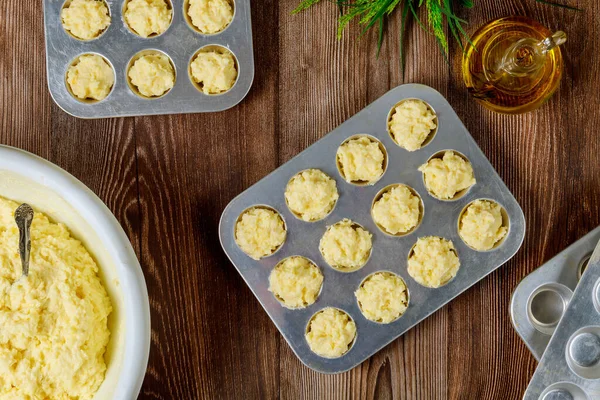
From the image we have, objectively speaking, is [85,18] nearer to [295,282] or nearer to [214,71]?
[214,71]

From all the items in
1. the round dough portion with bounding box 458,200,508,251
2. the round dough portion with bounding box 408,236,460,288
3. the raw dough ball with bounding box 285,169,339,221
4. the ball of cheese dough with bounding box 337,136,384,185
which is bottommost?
the round dough portion with bounding box 408,236,460,288

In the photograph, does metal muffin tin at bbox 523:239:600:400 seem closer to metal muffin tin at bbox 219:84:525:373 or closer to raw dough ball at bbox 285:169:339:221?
metal muffin tin at bbox 219:84:525:373

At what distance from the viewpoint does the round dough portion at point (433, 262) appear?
1.63 metres

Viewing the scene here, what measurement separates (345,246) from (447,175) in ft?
1.16

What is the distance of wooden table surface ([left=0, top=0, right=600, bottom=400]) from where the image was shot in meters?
1.73

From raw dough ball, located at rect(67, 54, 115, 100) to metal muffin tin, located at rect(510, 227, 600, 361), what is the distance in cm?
135

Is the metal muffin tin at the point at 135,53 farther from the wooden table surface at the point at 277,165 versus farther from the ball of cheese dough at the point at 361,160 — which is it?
the ball of cheese dough at the point at 361,160

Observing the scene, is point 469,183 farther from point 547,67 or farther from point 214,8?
point 214,8

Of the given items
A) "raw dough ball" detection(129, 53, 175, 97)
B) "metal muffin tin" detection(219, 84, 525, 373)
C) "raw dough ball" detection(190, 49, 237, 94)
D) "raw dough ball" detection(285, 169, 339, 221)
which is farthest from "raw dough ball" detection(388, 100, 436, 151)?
"raw dough ball" detection(129, 53, 175, 97)

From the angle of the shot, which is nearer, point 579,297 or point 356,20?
point 579,297

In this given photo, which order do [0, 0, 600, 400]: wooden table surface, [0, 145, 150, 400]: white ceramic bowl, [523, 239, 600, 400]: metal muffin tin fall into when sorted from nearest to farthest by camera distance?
[0, 145, 150, 400]: white ceramic bowl, [523, 239, 600, 400]: metal muffin tin, [0, 0, 600, 400]: wooden table surface

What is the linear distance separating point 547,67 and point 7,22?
1.62 m

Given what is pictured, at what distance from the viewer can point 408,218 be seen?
1637 mm

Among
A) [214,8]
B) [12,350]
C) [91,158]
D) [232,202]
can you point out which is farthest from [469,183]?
[12,350]
